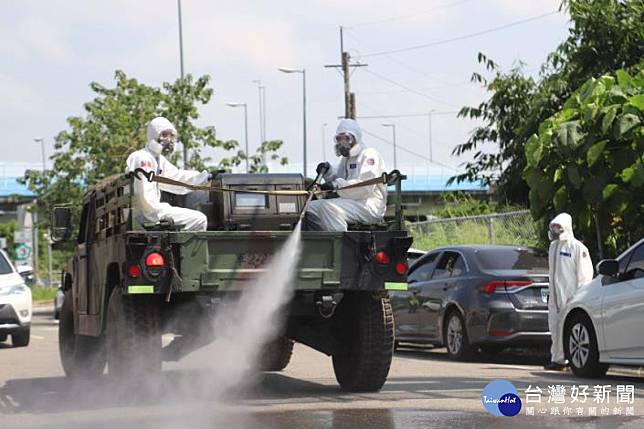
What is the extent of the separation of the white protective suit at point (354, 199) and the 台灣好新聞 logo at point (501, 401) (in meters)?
1.90

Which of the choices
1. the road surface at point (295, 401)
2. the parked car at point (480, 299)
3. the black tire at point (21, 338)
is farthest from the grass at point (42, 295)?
the road surface at point (295, 401)

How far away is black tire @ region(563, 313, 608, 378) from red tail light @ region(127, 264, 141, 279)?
5.10 metres

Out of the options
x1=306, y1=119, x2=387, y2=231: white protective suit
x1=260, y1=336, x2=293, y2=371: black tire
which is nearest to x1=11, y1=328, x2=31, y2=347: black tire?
x1=260, y1=336, x2=293, y2=371: black tire

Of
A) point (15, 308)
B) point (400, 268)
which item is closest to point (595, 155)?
point (400, 268)

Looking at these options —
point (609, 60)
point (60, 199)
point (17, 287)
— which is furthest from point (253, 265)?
point (60, 199)

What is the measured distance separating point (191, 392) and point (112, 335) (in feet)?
2.94

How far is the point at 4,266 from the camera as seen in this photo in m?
21.4

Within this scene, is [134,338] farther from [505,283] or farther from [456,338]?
[456,338]

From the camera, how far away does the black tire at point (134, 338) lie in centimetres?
1062

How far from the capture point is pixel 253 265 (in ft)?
35.4

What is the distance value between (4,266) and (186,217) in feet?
37.0

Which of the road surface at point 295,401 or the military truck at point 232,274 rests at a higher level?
the military truck at point 232,274

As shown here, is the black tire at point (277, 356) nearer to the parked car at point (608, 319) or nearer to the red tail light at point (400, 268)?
the red tail light at point (400, 268)

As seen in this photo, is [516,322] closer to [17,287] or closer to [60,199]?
[17,287]
